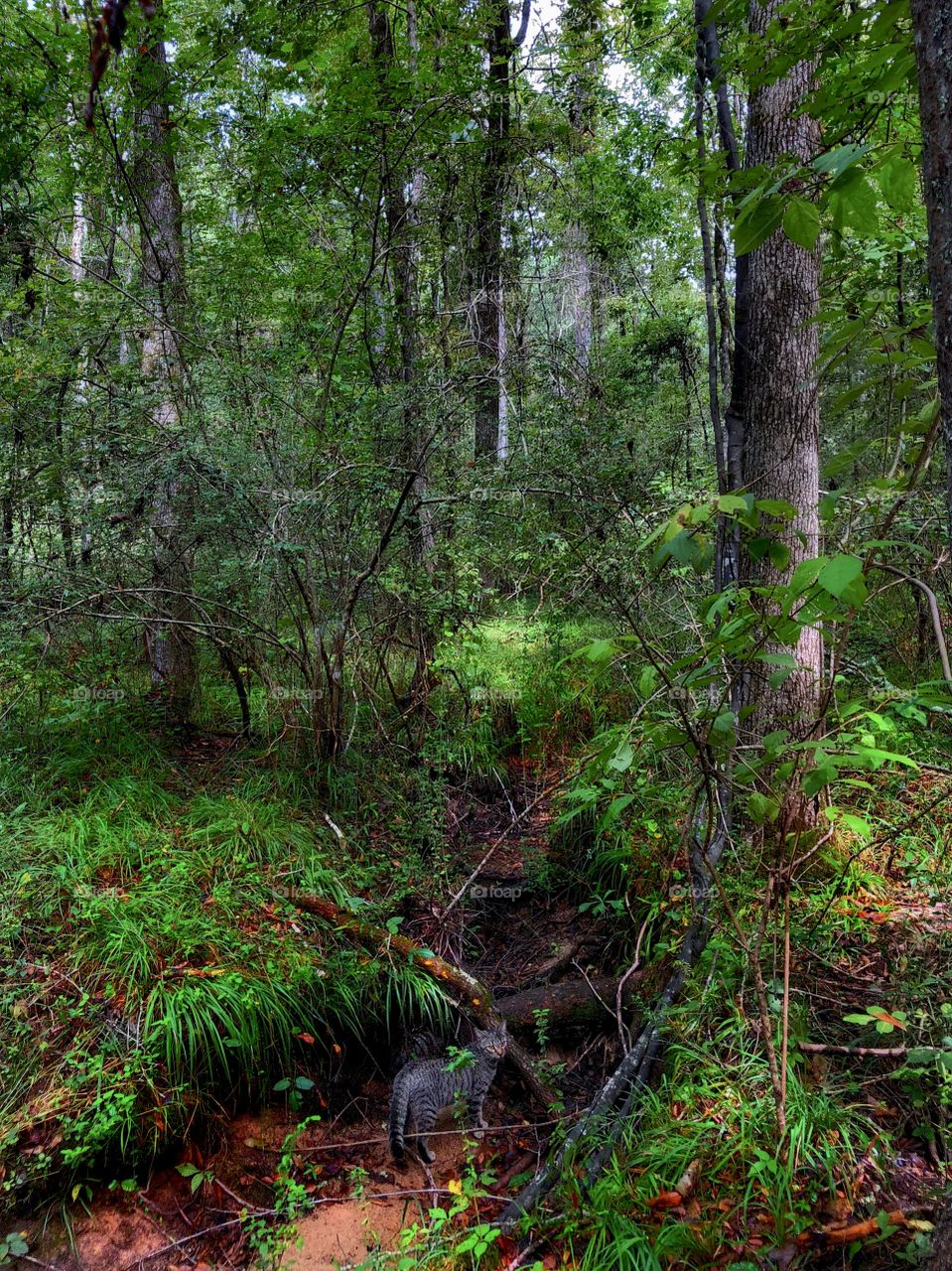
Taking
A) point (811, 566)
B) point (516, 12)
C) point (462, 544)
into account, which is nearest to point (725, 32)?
point (462, 544)

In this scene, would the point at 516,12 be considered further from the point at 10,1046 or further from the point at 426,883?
the point at 10,1046

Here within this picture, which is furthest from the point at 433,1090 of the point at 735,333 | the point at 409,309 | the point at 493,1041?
the point at 409,309

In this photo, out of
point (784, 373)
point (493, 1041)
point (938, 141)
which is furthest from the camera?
point (784, 373)

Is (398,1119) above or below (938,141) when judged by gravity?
below

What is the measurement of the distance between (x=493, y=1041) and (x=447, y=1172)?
21.0 inches

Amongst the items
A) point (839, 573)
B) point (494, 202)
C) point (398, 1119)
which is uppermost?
point (494, 202)

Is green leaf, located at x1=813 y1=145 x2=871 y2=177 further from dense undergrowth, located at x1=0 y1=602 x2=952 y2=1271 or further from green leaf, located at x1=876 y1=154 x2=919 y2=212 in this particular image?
dense undergrowth, located at x1=0 y1=602 x2=952 y2=1271

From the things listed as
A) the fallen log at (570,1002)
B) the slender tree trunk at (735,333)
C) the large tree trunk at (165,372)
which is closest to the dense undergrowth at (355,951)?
the fallen log at (570,1002)

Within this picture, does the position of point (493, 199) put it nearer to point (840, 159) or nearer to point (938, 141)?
point (840, 159)

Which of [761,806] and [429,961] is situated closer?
[761,806]

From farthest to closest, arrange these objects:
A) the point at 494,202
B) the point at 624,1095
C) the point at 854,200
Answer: the point at 494,202 → the point at 624,1095 → the point at 854,200

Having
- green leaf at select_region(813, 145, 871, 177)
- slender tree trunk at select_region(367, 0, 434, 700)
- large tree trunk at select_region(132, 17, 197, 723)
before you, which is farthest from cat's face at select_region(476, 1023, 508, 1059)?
green leaf at select_region(813, 145, 871, 177)

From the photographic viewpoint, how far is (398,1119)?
9.60 ft

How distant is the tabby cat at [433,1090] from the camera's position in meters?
2.96
